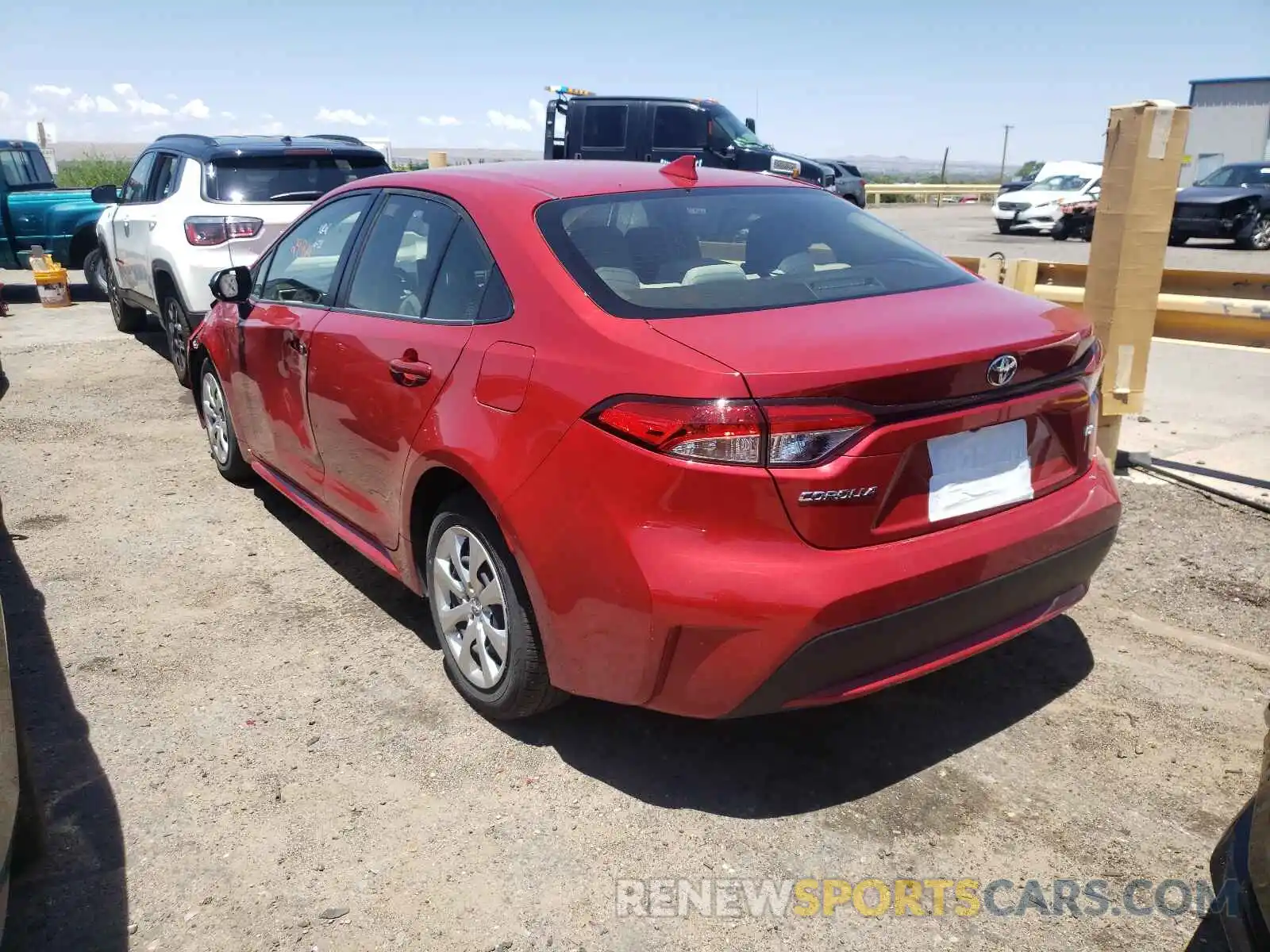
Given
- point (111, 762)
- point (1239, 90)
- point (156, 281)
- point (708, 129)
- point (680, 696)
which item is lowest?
point (111, 762)

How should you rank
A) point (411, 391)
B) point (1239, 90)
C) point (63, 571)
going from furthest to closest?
point (1239, 90) < point (63, 571) < point (411, 391)

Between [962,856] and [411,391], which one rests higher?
[411,391]

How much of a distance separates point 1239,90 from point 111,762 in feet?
148

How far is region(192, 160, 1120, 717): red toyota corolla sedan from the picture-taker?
2.38 meters

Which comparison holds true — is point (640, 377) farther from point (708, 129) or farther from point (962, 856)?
point (708, 129)

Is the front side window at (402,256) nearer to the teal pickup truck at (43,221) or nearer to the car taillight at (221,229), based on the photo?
the car taillight at (221,229)

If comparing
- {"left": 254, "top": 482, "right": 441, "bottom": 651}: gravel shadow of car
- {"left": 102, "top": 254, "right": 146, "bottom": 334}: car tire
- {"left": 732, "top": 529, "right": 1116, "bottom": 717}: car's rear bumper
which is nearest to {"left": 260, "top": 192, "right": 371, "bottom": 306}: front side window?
{"left": 254, "top": 482, "right": 441, "bottom": 651}: gravel shadow of car

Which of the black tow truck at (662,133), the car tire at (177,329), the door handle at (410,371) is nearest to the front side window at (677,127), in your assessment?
the black tow truck at (662,133)

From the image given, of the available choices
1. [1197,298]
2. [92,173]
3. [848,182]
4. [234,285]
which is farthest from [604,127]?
[92,173]

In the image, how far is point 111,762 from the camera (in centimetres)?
307

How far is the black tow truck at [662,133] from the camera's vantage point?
51.5ft

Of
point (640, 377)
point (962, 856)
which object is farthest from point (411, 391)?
point (962, 856)

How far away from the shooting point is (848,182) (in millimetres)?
21250

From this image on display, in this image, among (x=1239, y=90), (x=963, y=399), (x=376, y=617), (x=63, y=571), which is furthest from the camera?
(x=1239, y=90)
